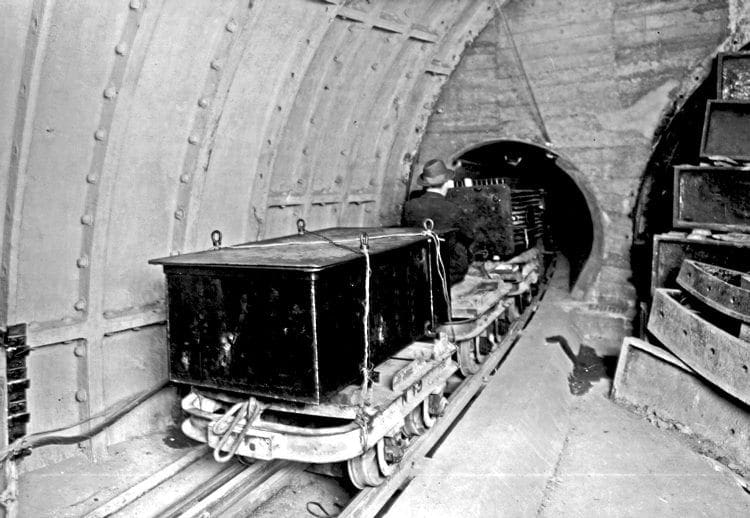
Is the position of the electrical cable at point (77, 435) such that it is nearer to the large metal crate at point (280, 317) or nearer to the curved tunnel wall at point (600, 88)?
the large metal crate at point (280, 317)

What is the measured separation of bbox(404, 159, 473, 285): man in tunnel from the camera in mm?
6113

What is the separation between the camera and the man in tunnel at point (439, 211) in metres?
6.11

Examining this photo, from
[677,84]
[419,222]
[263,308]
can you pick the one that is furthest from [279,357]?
[677,84]

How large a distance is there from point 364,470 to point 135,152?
2577 millimetres

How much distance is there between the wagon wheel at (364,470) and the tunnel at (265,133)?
1.49 metres

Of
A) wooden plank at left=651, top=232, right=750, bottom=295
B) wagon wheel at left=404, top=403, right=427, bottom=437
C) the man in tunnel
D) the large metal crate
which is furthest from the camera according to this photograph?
the man in tunnel

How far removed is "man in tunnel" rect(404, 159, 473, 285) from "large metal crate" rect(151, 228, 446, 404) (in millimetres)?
2038

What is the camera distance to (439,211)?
6336 millimetres

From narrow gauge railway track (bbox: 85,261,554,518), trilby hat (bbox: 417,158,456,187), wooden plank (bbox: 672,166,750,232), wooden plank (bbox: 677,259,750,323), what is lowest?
narrow gauge railway track (bbox: 85,261,554,518)

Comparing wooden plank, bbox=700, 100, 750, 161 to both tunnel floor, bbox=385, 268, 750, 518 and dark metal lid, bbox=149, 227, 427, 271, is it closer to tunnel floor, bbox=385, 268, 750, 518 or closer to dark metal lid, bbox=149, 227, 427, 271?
tunnel floor, bbox=385, 268, 750, 518

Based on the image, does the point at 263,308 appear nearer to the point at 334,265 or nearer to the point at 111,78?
the point at 334,265

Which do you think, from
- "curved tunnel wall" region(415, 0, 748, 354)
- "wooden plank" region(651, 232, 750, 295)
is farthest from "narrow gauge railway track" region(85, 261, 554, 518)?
"curved tunnel wall" region(415, 0, 748, 354)

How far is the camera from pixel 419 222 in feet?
20.6

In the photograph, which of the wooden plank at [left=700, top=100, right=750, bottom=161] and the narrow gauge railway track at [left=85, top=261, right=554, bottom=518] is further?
the wooden plank at [left=700, top=100, right=750, bottom=161]
